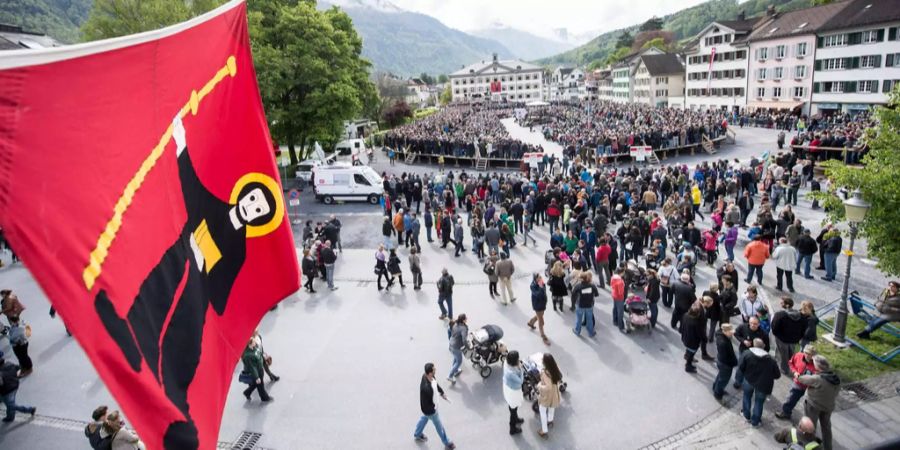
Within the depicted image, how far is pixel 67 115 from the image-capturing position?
9.32 feet

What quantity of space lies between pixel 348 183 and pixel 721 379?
21186 millimetres

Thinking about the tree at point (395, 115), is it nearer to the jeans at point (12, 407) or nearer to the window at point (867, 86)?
the window at point (867, 86)

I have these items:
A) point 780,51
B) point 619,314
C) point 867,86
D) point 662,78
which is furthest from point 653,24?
point 619,314

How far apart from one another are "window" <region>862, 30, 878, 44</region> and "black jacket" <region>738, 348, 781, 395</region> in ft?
164

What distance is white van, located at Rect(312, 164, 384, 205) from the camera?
27.2 m

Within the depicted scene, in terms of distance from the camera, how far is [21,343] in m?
11.5

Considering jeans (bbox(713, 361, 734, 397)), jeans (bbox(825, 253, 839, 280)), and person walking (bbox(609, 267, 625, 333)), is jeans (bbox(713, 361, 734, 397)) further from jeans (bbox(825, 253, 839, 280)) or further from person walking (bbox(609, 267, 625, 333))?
jeans (bbox(825, 253, 839, 280))

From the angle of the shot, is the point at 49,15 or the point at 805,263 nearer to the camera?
the point at 805,263

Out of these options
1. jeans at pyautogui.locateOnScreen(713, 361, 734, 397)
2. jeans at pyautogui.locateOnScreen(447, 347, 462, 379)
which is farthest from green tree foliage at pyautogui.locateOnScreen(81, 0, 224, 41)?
jeans at pyautogui.locateOnScreen(713, 361, 734, 397)

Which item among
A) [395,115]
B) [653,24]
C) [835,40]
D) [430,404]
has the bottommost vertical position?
[430,404]

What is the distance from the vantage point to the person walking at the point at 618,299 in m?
11.7

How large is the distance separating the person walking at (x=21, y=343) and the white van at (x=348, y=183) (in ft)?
54.1

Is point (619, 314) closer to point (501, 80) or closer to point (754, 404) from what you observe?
point (754, 404)

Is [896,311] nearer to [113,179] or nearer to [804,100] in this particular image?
[113,179]
